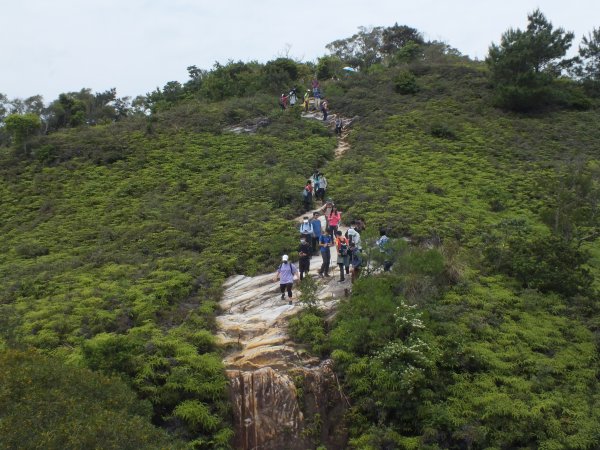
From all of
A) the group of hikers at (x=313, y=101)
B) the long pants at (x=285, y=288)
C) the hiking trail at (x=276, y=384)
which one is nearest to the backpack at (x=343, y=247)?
the hiking trail at (x=276, y=384)

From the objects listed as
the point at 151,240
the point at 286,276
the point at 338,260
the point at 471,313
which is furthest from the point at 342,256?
the point at 151,240

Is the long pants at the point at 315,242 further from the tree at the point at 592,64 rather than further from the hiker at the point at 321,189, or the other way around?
the tree at the point at 592,64

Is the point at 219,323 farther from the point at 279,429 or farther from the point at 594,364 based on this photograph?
the point at 594,364

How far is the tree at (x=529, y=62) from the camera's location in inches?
1296

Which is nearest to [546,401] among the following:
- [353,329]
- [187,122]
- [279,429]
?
[353,329]

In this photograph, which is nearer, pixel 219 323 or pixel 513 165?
pixel 219 323

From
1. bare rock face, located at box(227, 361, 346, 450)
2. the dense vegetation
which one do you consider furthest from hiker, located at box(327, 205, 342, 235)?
bare rock face, located at box(227, 361, 346, 450)

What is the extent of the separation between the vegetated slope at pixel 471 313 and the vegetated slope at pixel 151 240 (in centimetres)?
256

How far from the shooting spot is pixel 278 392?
11.2 metres

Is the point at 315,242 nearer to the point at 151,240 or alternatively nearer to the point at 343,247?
the point at 343,247

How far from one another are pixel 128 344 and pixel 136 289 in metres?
4.30

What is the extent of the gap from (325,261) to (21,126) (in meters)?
23.5

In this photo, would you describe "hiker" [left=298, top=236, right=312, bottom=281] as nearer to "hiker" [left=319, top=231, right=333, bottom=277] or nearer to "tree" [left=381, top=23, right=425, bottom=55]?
"hiker" [left=319, top=231, right=333, bottom=277]

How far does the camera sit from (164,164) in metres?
28.3
